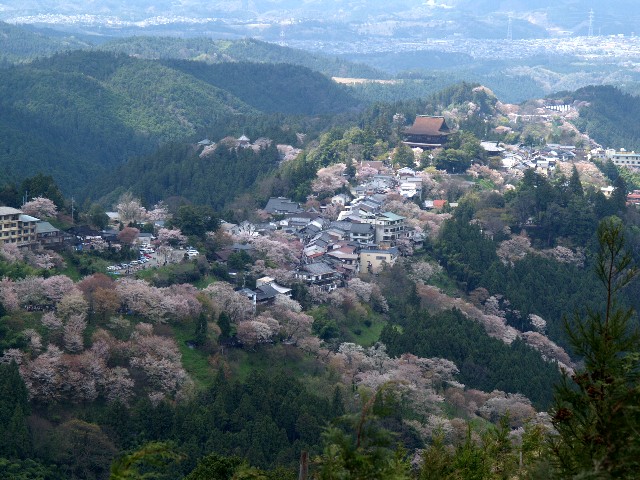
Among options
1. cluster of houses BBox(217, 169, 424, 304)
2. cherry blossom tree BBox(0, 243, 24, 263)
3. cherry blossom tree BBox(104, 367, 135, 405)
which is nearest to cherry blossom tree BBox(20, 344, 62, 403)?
cherry blossom tree BBox(104, 367, 135, 405)

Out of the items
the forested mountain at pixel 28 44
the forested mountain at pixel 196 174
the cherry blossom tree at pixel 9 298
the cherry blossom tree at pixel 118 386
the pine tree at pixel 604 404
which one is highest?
the pine tree at pixel 604 404

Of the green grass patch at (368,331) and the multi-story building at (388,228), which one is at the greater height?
the multi-story building at (388,228)

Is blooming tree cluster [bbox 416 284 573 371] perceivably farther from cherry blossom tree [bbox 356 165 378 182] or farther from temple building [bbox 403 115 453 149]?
temple building [bbox 403 115 453 149]

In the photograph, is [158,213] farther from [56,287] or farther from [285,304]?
[56,287]

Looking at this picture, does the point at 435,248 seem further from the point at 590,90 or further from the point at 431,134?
the point at 590,90

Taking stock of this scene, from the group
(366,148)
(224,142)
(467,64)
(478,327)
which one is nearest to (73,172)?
(224,142)

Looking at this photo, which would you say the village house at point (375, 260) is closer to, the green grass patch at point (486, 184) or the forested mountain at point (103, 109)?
the green grass patch at point (486, 184)

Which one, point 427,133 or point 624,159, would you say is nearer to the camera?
point 427,133

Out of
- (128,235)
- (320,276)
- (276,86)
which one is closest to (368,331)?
(320,276)

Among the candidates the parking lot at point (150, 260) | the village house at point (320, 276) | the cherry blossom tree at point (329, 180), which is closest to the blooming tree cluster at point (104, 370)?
the parking lot at point (150, 260)
